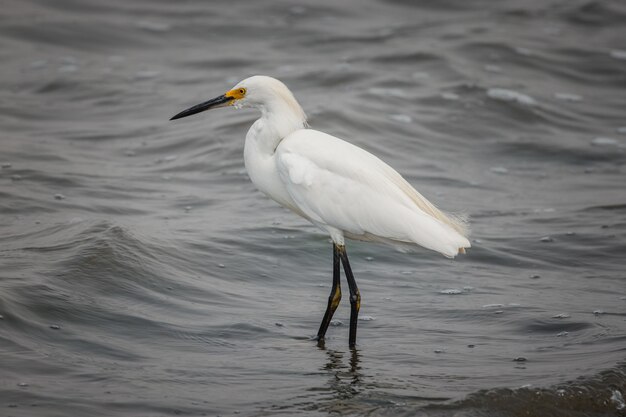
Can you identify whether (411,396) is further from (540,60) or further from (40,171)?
(540,60)

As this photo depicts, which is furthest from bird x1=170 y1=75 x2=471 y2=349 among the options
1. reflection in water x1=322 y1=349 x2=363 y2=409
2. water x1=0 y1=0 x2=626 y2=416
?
water x1=0 y1=0 x2=626 y2=416

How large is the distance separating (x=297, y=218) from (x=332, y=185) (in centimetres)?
298

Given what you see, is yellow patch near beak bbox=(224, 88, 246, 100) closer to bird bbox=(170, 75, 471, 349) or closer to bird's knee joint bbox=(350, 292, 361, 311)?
bird bbox=(170, 75, 471, 349)

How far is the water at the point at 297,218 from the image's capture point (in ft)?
17.4

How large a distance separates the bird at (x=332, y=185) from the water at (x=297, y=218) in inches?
27.8

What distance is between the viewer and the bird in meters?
6.00

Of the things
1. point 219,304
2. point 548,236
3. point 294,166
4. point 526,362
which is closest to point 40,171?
point 219,304

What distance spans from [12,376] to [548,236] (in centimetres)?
526

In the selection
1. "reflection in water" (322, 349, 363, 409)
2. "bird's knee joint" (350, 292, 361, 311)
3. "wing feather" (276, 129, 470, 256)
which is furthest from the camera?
"bird's knee joint" (350, 292, 361, 311)

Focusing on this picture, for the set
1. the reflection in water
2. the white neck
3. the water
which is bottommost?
the reflection in water

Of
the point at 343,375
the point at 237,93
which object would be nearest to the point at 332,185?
the point at 237,93

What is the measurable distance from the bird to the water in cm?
71

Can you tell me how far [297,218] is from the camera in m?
9.02

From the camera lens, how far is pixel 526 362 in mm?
5719
